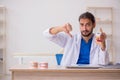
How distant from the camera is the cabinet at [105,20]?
5.01m

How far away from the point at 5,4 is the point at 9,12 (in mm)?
191

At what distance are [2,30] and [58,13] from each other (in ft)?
4.04

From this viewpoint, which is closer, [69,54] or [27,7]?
[69,54]

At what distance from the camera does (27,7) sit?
498cm

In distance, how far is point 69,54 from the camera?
237 centimetres

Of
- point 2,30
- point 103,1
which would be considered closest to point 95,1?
point 103,1

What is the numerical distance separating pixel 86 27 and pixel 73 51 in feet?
0.90

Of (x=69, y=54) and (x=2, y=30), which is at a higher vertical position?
(x=2, y=30)

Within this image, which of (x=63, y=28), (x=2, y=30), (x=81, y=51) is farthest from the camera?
(x=2, y=30)

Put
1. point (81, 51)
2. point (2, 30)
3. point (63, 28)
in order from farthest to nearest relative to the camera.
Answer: point (2, 30)
point (81, 51)
point (63, 28)

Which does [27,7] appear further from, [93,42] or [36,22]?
[93,42]

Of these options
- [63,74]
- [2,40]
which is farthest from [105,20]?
[63,74]

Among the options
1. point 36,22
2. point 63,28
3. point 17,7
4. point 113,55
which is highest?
point 17,7

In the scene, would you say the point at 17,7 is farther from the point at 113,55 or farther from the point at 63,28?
the point at 63,28
